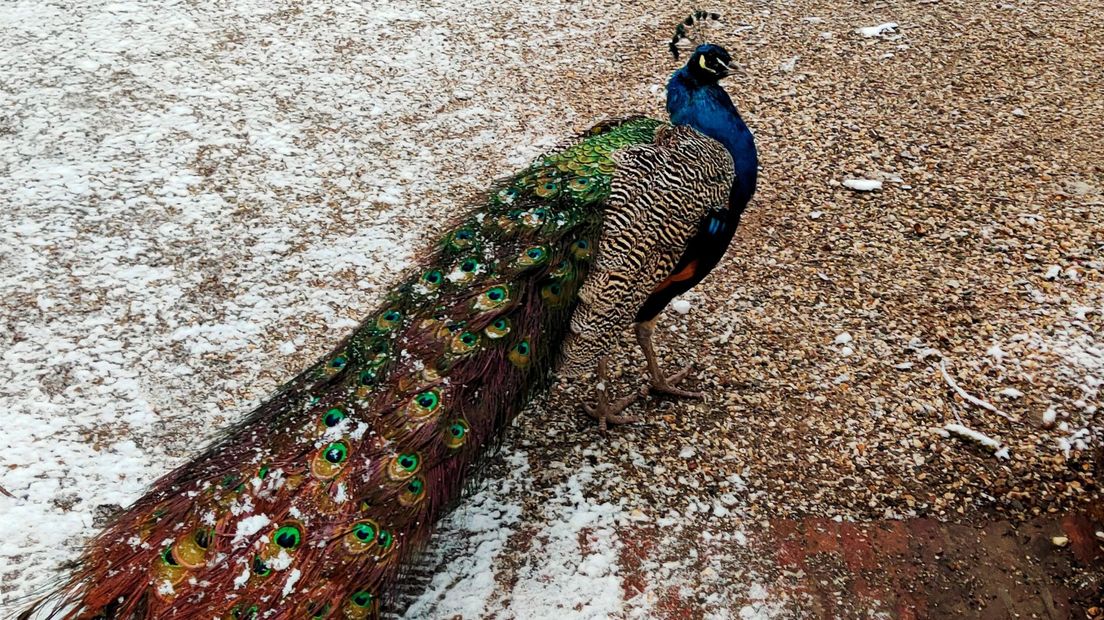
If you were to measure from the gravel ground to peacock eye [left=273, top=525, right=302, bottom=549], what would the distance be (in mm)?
733

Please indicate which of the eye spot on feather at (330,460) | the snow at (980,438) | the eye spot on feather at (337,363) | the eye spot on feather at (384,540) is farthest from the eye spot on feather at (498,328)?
the snow at (980,438)

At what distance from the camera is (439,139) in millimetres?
5043

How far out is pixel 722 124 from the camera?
3.15 metres

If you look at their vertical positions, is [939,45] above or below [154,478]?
above

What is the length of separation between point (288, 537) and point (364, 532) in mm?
186

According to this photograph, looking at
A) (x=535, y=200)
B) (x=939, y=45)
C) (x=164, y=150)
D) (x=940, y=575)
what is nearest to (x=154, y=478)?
(x=535, y=200)

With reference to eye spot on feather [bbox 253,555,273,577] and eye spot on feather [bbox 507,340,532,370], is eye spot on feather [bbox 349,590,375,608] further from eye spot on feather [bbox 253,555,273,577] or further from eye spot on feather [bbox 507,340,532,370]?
eye spot on feather [bbox 507,340,532,370]

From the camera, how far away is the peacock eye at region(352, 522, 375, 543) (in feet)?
7.02

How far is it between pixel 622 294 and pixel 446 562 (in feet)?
3.45

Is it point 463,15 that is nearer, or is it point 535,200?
point 535,200

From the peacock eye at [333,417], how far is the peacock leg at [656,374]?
4.64 ft

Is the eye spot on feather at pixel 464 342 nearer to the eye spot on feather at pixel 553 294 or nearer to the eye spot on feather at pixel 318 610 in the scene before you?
the eye spot on feather at pixel 553 294

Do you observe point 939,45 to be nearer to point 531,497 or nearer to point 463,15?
point 463,15

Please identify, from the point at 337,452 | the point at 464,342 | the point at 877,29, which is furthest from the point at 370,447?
the point at 877,29
